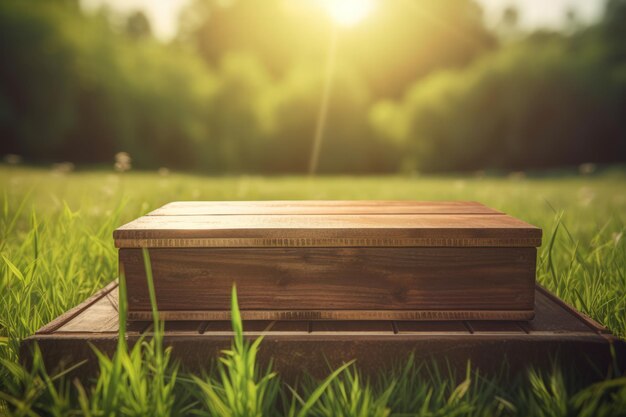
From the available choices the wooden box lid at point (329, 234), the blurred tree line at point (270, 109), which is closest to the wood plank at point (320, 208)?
the wooden box lid at point (329, 234)

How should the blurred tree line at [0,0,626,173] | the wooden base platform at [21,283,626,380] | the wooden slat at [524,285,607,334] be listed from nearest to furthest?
the wooden base platform at [21,283,626,380]
the wooden slat at [524,285,607,334]
the blurred tree line at [0,0,626,173]

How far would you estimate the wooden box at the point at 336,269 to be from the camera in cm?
169

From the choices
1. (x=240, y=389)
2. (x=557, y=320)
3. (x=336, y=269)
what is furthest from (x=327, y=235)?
(x=557, y=320)

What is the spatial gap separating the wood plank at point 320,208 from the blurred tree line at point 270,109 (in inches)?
389

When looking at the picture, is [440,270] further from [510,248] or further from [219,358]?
[219,358]

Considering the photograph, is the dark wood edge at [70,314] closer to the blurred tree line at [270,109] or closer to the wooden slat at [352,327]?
the wooden slat at [352,327]

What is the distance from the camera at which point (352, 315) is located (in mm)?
1752

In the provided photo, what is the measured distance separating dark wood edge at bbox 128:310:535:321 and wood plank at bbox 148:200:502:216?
1.37 ft

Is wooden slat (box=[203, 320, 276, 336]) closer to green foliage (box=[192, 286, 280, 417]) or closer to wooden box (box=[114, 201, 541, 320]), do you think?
wooden box (box=[114, 201, 541, 320])

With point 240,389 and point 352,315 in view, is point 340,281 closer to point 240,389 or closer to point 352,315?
point 352,315

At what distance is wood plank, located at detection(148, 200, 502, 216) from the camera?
6.81ft

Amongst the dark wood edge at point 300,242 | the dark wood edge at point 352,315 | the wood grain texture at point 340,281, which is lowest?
the dark wood edge at point 352,315

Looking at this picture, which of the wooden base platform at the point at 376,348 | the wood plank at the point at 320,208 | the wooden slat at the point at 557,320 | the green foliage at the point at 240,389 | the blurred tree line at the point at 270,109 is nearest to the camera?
the green foliage at the point at 240,389

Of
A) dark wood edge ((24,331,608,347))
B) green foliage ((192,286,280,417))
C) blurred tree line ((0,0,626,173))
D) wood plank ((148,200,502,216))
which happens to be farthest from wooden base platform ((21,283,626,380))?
blurred tree line ((0,0,626,173))
